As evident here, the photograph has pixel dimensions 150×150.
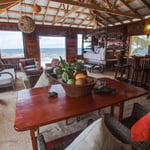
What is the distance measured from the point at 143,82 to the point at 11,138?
4183mm

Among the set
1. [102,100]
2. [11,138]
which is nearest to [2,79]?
[11,138]

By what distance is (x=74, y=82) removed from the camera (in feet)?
4.48

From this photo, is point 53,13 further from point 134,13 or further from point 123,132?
point 123,132

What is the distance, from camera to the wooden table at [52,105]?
1003mm

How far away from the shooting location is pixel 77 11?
690 cm

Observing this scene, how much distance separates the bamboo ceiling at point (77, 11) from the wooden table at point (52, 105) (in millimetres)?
3995

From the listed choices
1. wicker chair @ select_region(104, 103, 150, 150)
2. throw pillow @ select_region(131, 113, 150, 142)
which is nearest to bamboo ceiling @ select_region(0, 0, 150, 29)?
wicker chair @ select_region(104, 103, 150, 150)

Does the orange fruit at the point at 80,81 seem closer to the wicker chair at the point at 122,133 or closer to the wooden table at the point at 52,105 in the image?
the wooden table at the point at 52,105

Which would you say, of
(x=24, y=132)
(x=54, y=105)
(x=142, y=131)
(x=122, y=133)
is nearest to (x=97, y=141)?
(x=142, y=131)

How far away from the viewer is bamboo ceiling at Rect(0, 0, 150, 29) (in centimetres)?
527

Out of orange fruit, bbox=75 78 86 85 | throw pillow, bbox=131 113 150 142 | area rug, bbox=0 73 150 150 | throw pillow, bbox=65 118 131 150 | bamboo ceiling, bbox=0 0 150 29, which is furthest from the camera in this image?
bamboo ceiling, bbox=0 0 150 29

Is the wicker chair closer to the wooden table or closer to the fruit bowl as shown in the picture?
the wooden table

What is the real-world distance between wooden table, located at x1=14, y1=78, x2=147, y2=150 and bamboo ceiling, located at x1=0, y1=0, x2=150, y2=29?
13.1 ft

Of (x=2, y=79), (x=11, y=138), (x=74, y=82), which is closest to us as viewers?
(x=74, y=82)
